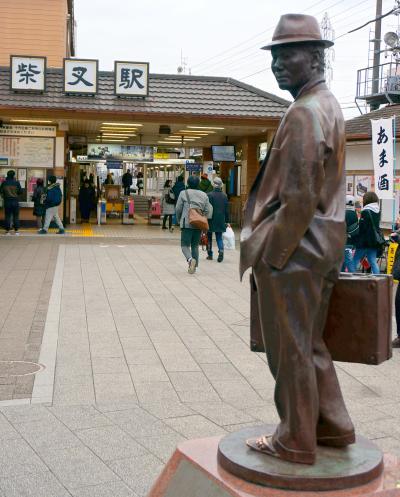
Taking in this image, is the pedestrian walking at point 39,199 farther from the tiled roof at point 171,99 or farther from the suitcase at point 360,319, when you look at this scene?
the suitcase at point 360,319

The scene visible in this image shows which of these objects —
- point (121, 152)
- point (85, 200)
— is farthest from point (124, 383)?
point (121, 152)

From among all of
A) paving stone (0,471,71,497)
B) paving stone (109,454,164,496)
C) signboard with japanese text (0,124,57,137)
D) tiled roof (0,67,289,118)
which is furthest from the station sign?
paving stone (0,471,71,497)

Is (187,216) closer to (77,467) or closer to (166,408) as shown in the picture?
(166,408)

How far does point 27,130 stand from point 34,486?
20137 mm

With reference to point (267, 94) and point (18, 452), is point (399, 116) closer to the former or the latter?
point (267, 94)

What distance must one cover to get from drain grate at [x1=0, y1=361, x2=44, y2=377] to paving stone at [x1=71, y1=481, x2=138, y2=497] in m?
2.73

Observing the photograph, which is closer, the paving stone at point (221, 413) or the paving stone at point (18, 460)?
the paving stone at point (18, 460)

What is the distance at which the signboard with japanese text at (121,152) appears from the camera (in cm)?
2842

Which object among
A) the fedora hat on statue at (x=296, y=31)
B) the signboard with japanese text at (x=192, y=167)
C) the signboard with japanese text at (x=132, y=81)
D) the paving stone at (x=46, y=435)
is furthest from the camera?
the signboard with japanese text at (x=192, y=167)

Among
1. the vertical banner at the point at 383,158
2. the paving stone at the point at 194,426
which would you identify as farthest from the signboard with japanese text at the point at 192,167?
the paving stone at the point at 194,426

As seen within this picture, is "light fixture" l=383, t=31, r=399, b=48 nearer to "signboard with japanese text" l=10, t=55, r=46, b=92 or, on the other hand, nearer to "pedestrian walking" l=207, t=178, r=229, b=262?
"signboard with japanese text" l=10, t=55, r=46, b=92

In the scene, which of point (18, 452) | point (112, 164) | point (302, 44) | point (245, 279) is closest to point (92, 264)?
point (245, 279)

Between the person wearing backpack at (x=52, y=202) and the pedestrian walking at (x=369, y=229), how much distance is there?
10.9m

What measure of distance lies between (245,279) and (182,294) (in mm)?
2257
